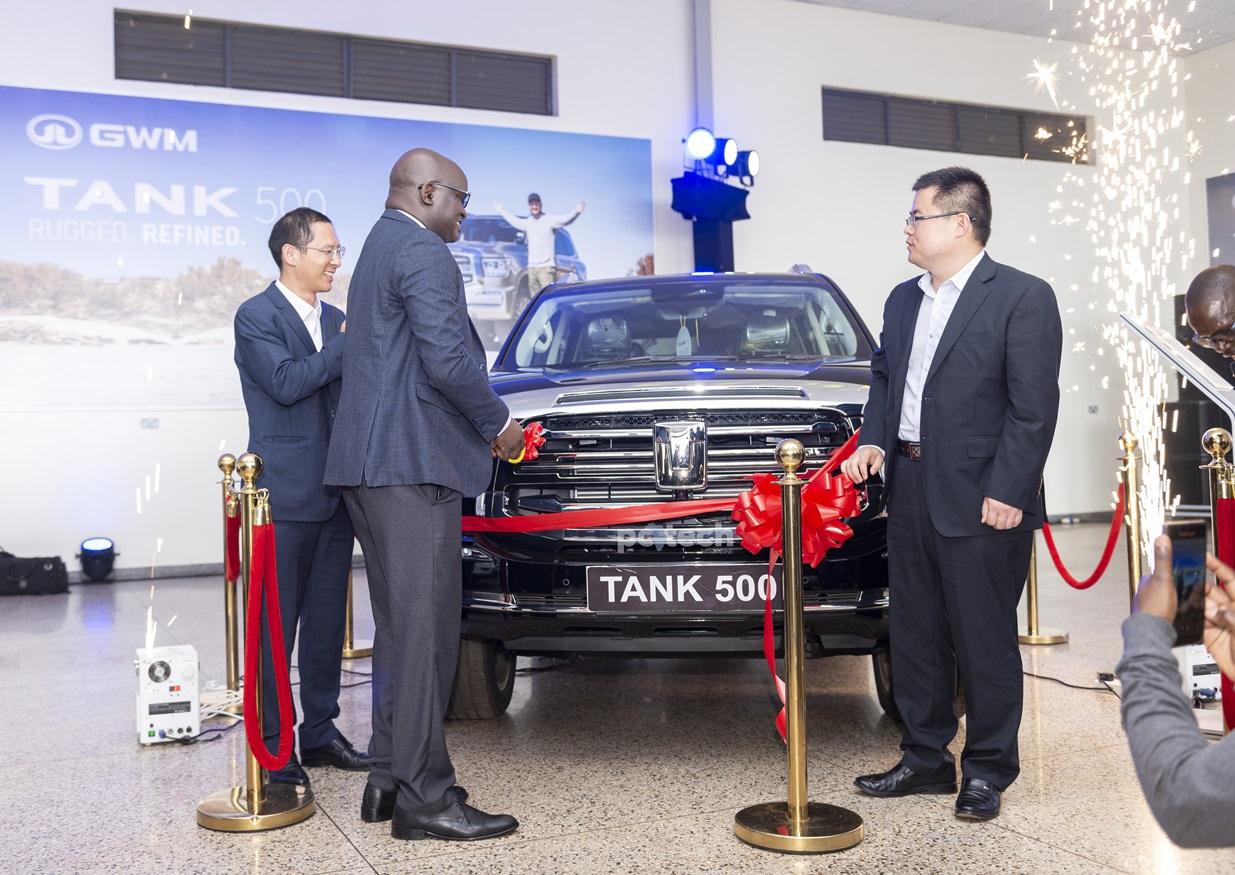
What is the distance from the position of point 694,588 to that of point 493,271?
296 inches

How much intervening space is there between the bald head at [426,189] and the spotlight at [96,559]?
7095 millimetres

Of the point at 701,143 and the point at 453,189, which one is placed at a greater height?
the point at 701,143

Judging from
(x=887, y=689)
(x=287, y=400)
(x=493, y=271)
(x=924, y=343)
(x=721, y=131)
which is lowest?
(x=887, y=689)

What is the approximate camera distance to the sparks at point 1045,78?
13.2 m

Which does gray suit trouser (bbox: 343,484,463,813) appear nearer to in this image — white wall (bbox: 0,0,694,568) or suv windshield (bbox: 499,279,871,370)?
suv windshield (bbox: 499,279,871,370)

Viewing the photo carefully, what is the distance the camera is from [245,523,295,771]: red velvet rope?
3.17 meters

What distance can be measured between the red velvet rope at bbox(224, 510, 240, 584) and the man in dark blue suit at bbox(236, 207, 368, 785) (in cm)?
87

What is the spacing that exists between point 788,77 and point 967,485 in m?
9.51

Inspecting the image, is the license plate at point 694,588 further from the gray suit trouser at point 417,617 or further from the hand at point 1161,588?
the hand at point 1161,588

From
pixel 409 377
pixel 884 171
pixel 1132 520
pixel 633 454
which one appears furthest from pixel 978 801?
pixel 884 171

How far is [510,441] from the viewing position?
10.3 feet

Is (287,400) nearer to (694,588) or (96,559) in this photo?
(694,588)

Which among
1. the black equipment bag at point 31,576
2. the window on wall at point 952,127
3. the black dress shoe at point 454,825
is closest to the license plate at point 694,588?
the black dress shoe at point 454,825

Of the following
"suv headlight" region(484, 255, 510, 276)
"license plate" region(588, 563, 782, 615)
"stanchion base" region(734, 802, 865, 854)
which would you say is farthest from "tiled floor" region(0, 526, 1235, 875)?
"suv headlight" region(484, 255, 510, 276)
